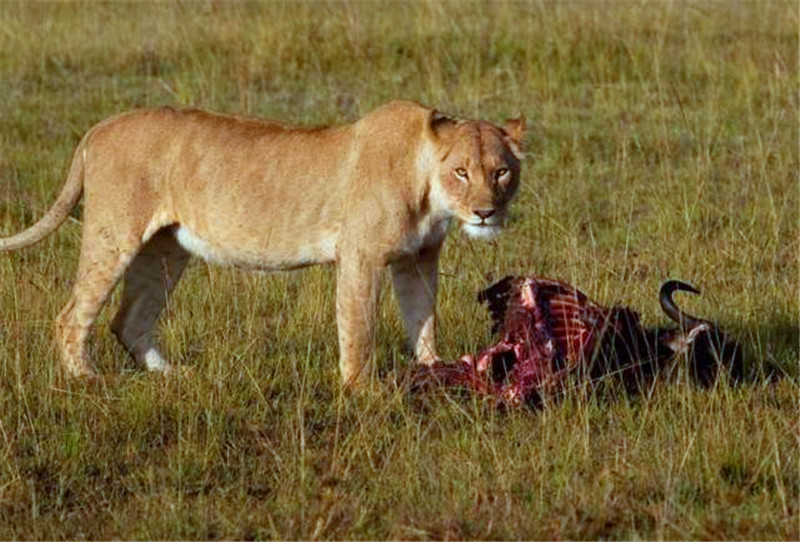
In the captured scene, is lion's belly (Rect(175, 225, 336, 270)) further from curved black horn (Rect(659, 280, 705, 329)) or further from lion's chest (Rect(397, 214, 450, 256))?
curved black horn (Rect(659, 280, 705, 329))

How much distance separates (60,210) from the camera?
623 cm

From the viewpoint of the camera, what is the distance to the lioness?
5691 millimetres

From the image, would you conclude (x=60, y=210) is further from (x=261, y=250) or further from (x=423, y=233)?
(x=423, y=233)

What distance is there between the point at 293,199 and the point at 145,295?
0.72 meters

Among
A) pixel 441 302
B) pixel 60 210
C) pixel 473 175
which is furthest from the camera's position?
pixel 441 302

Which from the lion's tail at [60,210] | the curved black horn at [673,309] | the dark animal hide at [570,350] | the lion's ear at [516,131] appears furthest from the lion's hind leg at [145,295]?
the curved black horn at [673,309]

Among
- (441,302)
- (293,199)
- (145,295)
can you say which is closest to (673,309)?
(441,302)

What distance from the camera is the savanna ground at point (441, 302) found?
188 inches

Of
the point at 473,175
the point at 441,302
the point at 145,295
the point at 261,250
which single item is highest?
the point at 473,175

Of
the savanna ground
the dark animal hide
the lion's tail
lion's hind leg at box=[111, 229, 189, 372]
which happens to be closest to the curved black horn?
Result: the dark animal hide

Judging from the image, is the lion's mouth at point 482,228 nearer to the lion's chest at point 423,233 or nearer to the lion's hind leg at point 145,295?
the lion's chest at point 423,233

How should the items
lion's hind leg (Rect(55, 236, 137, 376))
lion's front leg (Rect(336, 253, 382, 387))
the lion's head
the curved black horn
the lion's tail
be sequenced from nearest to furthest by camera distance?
1. the lion's head
2. lion's front leg (Rect(336, 253, 382, 387))
3. the curved black horn
4. lion's hind leg (Rect(55, 236, 137, 376))
5. the lion's tail

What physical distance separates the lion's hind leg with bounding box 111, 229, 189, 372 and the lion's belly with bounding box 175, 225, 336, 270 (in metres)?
0.21

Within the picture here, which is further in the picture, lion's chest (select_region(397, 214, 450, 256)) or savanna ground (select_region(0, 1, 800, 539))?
lion's chest (select_region(397, 214, 450, 256))
